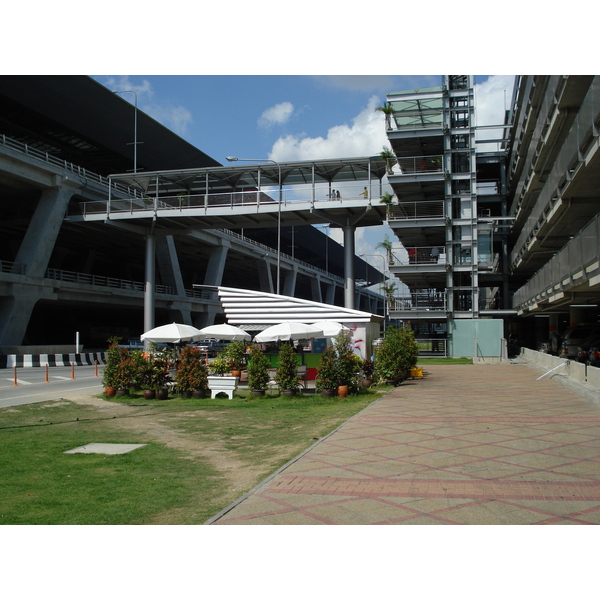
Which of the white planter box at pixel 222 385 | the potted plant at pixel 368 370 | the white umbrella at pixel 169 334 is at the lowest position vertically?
the white planter box at pixel 222 385

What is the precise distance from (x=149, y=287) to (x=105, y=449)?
38.3m

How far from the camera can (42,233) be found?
130ft

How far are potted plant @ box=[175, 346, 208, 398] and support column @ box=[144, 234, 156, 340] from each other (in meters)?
29.2

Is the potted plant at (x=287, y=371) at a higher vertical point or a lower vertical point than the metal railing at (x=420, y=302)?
lower

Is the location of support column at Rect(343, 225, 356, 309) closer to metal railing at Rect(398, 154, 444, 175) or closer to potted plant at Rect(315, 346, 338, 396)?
metal railing at Rect(398, 154, 444, 175)

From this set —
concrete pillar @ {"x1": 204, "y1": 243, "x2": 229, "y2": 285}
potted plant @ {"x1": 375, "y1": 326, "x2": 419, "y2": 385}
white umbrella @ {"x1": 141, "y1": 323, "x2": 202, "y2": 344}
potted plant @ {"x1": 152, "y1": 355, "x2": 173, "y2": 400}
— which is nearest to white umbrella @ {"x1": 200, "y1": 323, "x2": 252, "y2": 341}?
white umbrella @ {"x1": 141, "y1": 323, "x2": 202, "y2": 344}

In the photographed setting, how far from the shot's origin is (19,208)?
45719 mm

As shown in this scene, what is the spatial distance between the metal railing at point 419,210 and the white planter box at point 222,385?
26862mm

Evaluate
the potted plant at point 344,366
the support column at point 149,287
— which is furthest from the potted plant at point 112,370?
the support column at point 149,287

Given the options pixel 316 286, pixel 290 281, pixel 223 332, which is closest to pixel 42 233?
pixel 223 332

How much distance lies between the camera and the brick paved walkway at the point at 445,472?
235 inches

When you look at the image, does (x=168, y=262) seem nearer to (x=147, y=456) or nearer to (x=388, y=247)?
(x=388, y=247)

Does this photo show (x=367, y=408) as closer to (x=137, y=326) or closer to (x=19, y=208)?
(x=19, y=208)

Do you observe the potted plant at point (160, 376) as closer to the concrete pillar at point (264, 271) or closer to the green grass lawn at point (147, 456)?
the green grass lawn at point (147, 456)
